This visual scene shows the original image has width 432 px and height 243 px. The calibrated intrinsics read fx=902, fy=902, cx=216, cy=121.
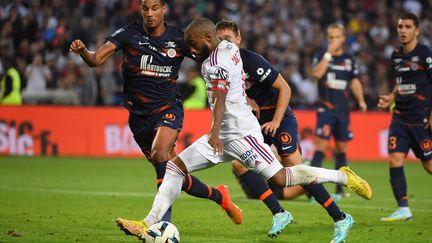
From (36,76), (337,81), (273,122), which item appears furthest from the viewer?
(36,76)

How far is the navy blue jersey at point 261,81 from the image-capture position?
9938 mm

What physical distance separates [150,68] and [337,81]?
6.02 m

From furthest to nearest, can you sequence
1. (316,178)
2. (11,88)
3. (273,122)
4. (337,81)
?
(11,88), (337,81), (273,122), (316,178)

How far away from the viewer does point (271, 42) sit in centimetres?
2755

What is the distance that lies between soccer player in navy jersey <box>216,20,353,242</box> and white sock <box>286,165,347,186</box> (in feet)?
1.63

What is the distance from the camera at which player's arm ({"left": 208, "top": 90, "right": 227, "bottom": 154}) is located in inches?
341

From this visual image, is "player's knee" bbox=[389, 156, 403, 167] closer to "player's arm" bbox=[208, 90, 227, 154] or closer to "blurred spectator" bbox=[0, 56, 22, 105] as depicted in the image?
"player's arm" bbox=[208, 90, 227, 154]

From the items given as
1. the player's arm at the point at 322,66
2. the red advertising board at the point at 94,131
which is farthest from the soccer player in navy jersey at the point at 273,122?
the red advertising board at the point at 94,131

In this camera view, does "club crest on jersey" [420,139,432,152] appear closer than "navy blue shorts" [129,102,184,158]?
No

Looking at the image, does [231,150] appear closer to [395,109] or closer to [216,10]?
[395,109]

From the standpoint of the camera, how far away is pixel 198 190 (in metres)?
9.98

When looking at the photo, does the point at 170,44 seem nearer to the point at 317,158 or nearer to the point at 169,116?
the point at 169,116

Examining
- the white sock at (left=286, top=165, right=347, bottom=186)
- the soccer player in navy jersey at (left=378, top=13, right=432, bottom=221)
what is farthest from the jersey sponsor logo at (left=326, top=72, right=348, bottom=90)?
the white sock at (left=286, top=165, right=347, bottom=186)

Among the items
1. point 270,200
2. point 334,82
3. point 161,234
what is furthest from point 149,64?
point 334,82
